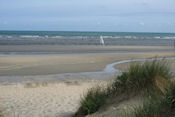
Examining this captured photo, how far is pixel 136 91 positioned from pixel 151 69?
0.55m

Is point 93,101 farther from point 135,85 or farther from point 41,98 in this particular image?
point 41,98

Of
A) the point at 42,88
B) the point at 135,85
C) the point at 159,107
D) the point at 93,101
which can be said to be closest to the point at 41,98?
the point at 42,88

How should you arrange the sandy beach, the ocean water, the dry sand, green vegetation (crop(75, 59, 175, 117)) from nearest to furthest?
green vegetation (crop(75, 59, 175, 117)) < the dry sand < the sandy beach < the ocean water

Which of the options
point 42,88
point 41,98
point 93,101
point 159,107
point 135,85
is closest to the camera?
point 159,107

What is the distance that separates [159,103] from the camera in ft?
13.7

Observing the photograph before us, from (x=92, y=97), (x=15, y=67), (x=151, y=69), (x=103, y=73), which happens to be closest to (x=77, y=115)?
(x=92, y=97)

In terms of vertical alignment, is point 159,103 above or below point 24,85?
above

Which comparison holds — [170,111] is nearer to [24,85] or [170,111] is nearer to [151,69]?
[151,69]

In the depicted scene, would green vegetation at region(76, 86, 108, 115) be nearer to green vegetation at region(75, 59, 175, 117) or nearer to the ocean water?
green vegetation at region(75, 59, 175, 117)

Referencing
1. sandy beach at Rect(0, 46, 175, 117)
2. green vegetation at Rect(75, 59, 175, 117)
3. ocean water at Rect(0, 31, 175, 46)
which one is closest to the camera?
green vegetation at Rect(75, 59, 175, 117)

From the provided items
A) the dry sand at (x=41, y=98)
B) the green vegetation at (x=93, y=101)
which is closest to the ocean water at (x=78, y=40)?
the dry sand at (x=41, y=98)

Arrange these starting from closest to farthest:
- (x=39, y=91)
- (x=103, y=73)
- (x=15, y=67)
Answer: (x=39, y=91), (x=103, y=73), (x=15, y=67)

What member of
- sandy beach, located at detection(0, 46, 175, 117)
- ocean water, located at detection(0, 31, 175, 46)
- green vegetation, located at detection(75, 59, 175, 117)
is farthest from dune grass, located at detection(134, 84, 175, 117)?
ocean water, located at detection(0, 31, 175, 46)

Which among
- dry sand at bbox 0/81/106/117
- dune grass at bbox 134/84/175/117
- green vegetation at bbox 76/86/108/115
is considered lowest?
dry sand at bbox 0/81/106/117
